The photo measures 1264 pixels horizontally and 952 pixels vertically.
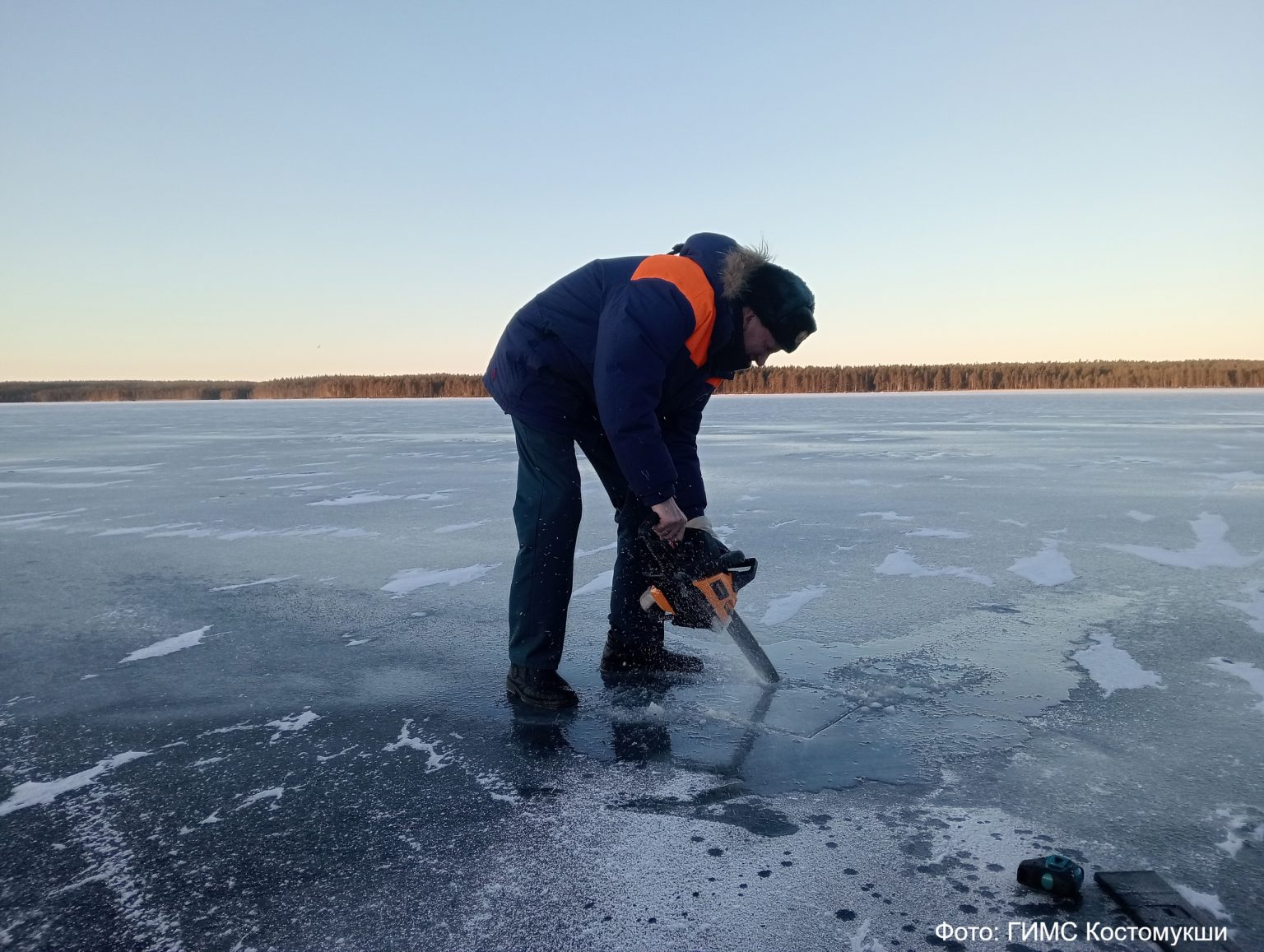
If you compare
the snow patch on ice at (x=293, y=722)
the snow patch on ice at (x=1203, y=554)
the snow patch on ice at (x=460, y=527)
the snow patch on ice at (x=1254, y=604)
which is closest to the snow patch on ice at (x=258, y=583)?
the snow patch on ice at (x=460, y=527)

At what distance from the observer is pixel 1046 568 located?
14.0ft

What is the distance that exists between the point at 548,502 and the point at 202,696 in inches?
48.3

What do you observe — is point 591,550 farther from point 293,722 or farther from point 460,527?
point 293,722

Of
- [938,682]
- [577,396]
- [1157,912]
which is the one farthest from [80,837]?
[938,682]

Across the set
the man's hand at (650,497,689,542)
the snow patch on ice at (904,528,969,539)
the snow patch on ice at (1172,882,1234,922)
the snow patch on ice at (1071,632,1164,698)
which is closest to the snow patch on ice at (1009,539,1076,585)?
the snow patch on ice at (904,528,969,539)

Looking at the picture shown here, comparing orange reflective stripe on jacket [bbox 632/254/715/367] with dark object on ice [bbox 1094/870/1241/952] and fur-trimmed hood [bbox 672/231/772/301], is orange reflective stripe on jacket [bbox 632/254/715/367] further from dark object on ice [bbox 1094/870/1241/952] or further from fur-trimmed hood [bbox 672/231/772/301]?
dark object on ice [bbox 1094/870/1241/952]

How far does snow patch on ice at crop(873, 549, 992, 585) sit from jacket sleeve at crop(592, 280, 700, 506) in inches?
87.1

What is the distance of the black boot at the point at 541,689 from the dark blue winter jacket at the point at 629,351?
0.62 meters

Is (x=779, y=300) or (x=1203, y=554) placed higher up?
(x=779, y=300)

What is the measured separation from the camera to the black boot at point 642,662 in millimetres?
2984

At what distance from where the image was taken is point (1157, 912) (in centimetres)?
148

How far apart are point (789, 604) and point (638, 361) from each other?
66.5 inches

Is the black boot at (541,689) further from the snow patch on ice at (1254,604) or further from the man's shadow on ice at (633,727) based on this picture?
the snow patch on ice at (1254,604)

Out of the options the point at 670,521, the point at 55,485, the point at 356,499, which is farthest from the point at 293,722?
the point at 55,485
